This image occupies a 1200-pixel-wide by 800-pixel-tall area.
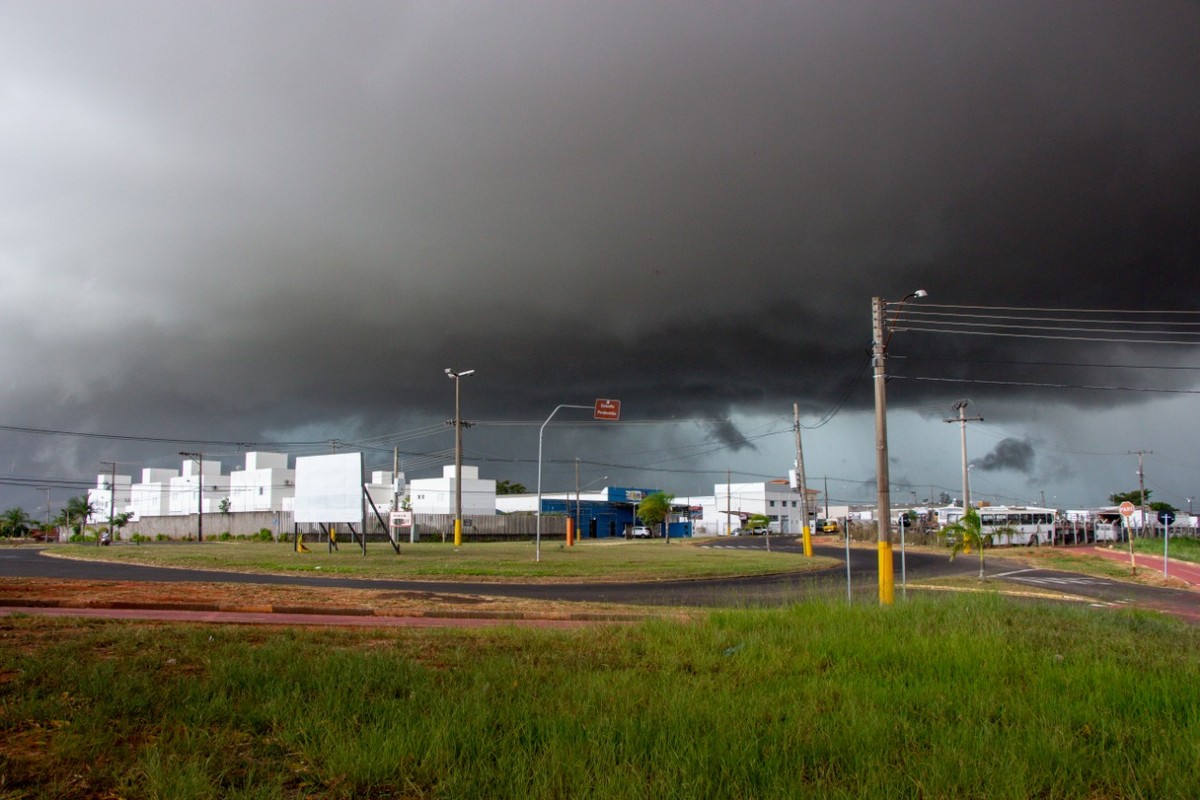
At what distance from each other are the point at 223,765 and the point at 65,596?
39.8 feet

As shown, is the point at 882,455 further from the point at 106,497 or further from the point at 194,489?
the point at 106,497

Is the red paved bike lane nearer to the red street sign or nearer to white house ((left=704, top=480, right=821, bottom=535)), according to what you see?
the red street sign

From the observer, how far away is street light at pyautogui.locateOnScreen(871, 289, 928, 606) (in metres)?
19.1

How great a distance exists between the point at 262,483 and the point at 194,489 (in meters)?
9.86

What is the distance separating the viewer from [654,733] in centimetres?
573

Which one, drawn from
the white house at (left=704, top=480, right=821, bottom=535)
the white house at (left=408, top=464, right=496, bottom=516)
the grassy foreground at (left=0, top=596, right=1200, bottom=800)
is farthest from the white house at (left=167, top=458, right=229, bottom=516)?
the grassy foreground at (left=0, top=596, right=1200, bottom=800)

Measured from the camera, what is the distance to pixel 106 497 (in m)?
101

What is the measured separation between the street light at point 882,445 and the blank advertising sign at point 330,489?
24328 mm

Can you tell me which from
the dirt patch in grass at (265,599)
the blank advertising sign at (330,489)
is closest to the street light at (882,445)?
the dirt patch in grass at (265,599)

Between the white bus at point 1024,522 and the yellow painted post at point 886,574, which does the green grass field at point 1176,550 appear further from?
the yellow painted post at point 886,574

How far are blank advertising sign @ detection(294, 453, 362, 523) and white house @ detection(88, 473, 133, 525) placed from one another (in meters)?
71.1

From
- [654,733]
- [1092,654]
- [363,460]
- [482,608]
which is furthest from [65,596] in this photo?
[363,460]

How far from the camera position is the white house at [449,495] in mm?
90688

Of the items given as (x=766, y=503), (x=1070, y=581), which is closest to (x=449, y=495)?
(x=766, y=503)
